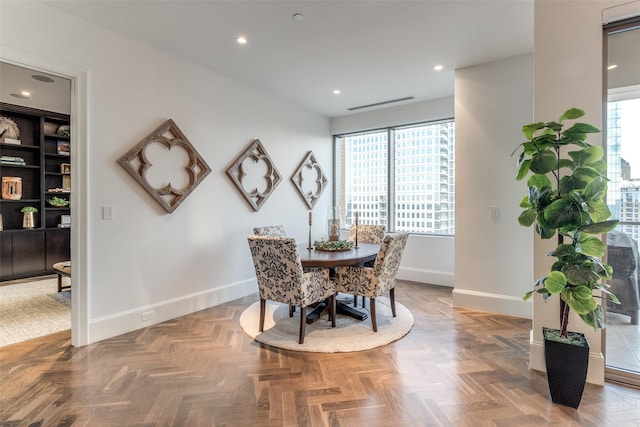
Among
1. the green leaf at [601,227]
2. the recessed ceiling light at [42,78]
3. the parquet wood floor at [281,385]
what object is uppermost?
the recessed ceiling light at [42,78]

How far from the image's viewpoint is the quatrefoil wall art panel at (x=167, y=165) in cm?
308

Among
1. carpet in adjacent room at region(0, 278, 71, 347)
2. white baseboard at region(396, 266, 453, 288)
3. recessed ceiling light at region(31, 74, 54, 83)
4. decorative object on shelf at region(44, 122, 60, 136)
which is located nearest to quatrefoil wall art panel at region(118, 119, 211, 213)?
carpet in adjacent room at region(0, 278, 71, 347)

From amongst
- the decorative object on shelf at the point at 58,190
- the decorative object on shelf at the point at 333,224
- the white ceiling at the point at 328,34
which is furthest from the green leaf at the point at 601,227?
the decorative object on shelf at the point at 58,190

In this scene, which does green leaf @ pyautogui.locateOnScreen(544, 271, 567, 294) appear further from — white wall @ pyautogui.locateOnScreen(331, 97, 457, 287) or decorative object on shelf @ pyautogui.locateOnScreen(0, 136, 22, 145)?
decorative object on shelf @ pyautogui.locateOnScreen(0, 136, 22, 145)

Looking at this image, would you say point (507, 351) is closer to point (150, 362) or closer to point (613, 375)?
point (613, 375)

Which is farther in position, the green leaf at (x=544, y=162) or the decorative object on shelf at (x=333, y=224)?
the decorative object on shelf at (x=333, y=224)

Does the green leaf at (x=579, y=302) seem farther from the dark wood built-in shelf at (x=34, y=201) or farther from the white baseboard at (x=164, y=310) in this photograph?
the dark wood built-in shelf at (x=34, y=201)

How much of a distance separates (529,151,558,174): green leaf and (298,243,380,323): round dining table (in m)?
1.54

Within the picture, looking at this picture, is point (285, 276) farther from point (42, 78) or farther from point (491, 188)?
point (42, 78)

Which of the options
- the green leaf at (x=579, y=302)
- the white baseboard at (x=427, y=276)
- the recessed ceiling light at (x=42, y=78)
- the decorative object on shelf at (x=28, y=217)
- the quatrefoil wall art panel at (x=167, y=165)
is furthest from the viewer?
the decorative object on shelf at (x=28, y=217)

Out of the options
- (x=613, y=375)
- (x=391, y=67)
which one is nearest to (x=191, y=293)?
(x=391, y=67)

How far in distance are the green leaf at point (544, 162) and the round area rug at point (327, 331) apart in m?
1.80

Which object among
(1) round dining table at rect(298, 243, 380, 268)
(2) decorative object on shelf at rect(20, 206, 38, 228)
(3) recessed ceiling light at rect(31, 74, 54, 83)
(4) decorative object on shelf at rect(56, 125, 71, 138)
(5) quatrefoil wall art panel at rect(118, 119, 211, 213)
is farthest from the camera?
(4) decorative object on shelf at rect(56, 125, 71, 138)

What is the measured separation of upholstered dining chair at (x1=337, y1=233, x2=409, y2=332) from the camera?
9.62 feet
